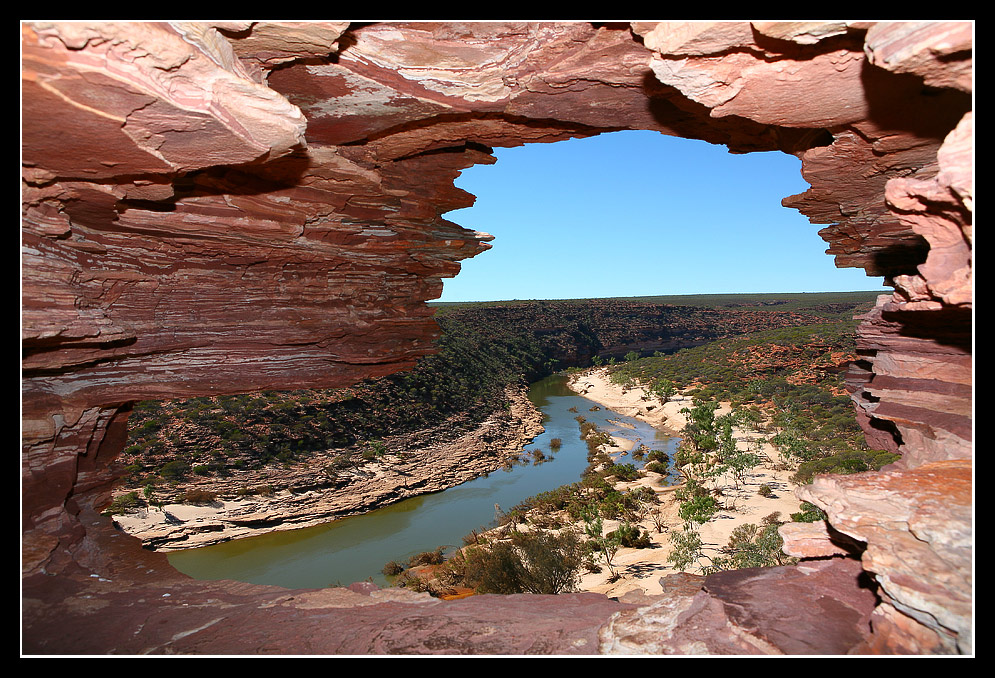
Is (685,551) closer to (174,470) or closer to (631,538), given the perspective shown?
(631,538)

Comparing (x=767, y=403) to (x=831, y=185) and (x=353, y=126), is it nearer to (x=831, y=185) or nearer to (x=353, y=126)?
(x=831, y=185)

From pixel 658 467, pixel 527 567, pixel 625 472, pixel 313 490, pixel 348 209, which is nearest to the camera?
pixel 348 209

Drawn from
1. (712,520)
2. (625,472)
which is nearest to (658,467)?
(625,472)

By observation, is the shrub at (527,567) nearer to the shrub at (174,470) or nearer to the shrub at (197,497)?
the shrub at (197,497)

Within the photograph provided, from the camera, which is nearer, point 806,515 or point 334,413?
point 806,515

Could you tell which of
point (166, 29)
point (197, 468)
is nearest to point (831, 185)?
point (166, 29)

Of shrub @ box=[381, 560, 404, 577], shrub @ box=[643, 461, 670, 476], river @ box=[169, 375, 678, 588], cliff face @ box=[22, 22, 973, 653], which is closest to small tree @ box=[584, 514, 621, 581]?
river @ box=[169, 375, 678, 588]
